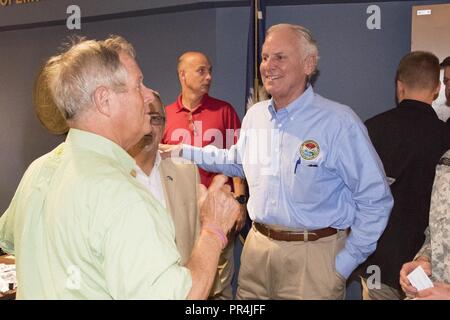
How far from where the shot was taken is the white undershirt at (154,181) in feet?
7.18

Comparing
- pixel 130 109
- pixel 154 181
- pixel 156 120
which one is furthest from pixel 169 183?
pixel 130 109

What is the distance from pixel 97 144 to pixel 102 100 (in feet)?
0.37

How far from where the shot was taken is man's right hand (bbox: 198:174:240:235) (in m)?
1.39

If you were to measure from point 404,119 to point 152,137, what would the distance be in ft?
4.74

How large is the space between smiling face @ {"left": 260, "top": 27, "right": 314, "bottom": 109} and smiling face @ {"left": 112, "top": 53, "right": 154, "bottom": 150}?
128cm

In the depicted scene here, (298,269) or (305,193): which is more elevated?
(305,193)

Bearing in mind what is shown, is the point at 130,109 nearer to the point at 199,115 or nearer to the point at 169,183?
the point at 169,183

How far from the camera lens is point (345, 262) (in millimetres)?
2309

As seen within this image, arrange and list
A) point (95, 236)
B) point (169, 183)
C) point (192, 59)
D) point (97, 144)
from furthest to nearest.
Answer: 1. point (192, 59)
2. point (169, 183)
3. point (97, 144)
4. point (95, 236)

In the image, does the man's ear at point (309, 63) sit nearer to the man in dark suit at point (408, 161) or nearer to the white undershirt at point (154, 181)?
the man in dark suit at point (408, 161)

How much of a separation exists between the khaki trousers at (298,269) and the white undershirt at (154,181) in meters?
0.59

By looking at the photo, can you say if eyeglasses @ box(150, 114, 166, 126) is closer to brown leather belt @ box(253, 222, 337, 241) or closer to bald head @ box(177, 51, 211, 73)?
brown leather belt @ box(253, 222, 337, 241)

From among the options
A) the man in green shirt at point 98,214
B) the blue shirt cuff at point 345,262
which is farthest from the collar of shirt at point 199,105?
the man in green shirt at point 98,214

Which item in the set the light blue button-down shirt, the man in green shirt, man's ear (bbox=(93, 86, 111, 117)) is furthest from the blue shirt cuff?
man's ear (bbox=(93, 86, 111, 117))
